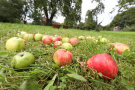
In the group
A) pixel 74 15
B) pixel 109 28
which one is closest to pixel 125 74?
pixel 74 15

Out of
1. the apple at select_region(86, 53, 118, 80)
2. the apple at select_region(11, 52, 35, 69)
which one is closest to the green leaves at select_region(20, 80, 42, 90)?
the apple at select_region(11, 52, 35, 69)

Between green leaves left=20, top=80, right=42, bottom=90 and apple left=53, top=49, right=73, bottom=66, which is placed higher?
apple left=53, top=49, right=73, bottom=66

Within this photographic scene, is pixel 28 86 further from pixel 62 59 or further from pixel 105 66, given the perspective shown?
pixel 105 66

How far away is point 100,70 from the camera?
78cm

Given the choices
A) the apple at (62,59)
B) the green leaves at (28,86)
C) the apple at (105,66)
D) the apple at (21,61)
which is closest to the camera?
the green leaves at (28,86)

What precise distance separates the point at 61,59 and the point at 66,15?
20.7 metres

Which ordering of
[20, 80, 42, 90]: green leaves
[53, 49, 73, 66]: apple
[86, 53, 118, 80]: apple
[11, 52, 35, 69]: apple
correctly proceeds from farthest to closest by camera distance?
[53, 49, 73, 66]: apple < [11, 52, 35, 69]: apple < [86, 53, 118, 80]: apple < [20, 80, 42, 90]: green leaves

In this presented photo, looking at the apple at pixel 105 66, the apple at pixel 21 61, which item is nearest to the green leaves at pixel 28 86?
the apple at pixel 21 61

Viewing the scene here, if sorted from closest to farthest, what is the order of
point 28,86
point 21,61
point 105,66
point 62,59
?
point 28,86, point 105,66, point 21,61, point 62,59

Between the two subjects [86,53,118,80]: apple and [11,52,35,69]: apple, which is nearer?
[86,53,118,80]: apple

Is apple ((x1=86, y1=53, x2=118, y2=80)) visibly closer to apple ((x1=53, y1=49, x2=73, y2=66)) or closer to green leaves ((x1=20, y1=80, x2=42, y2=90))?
apple ((x1=53, y1=49, x2=73, y2=66))

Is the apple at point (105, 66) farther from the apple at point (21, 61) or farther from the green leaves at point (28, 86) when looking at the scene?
the apple at point (21, 61)

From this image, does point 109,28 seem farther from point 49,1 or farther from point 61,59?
point 61,59

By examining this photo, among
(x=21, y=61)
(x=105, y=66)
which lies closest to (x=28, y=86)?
(x=21, y=61)
